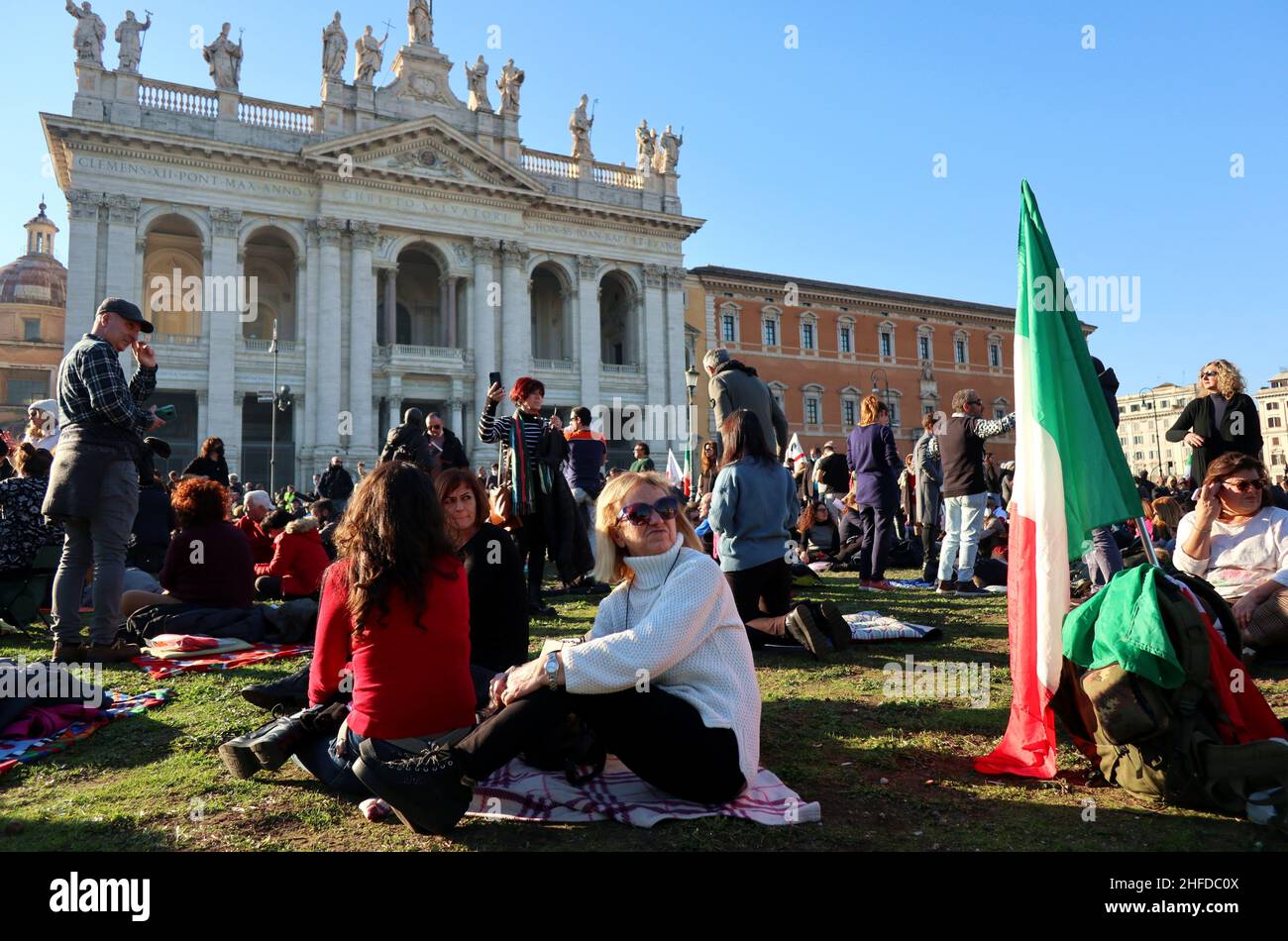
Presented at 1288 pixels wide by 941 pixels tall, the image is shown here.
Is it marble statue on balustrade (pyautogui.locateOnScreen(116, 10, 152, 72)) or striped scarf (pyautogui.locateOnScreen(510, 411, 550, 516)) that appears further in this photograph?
marble statue on balustrade (pyautogui.locateOnScreen(116, 10, 152, 72))

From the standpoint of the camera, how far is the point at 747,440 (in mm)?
5672

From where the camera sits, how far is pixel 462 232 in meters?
32.6

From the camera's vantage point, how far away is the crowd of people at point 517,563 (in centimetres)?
280

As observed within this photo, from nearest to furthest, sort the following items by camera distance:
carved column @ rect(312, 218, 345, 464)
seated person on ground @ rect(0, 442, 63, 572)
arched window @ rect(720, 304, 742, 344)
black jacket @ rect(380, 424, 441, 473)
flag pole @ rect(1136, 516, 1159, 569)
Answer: flag pole @ rect(1136, 516, 1159, 569)
seated person on ground @ rect(0, 442, 63, 572)
black jacket @ rect(380, 424, 441, 473)
carved column @ rect(312, 218, 345, 464)
arched window @ rect(720, 304, 742, 344)

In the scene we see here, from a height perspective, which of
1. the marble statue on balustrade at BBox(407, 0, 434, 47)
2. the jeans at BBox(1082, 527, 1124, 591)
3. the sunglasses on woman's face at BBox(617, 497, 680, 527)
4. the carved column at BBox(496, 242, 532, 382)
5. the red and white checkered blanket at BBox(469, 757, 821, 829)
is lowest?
the red and white checkered blanket at BBox(469, 757, 821, 829)

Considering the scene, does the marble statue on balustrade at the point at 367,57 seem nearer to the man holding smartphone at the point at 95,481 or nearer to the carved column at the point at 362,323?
the carved column at the point at 362,323

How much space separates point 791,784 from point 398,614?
5.37 feet

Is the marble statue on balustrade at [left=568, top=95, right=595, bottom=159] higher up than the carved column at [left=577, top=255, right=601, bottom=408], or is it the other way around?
the marble statue on balustrade at [left=568, top=95, right=595, bottom=159]

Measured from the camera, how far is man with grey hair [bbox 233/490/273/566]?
30.7 ft

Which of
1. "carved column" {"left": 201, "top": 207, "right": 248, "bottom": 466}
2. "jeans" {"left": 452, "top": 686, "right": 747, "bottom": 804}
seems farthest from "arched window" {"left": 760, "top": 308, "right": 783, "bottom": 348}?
"jeans" {"left": 452, "top": 686, "right": 747, "bottom": 804}

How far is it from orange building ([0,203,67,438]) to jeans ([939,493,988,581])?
149 feet

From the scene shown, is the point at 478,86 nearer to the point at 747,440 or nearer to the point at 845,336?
the point at 845,336

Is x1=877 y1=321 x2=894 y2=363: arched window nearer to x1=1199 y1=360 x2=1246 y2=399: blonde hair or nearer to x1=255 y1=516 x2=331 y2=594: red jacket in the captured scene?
x1=1199 y1=360 x2=1246 y2=399: blonde hair
